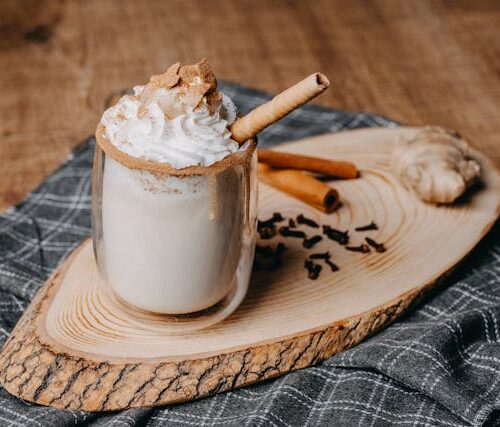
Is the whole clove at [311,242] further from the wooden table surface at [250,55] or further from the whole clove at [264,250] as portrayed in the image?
the wooden table surface at [250,55]

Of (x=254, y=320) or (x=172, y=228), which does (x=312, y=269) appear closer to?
(x=254, y=320)

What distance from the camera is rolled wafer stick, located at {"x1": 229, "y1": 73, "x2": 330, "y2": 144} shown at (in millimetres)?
1178

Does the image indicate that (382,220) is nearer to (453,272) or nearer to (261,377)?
(453,272)

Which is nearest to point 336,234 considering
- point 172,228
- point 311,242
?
point 311,242

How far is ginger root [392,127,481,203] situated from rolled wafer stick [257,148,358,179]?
9 centimetres

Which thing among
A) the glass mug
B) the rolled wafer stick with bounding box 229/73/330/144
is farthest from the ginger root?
the rolled wafer stick with bounding box 229/73/330/144

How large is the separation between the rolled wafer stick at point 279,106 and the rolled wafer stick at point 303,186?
42 centimetres

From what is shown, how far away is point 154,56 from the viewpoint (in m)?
2.54

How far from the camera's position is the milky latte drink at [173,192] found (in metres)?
1.22

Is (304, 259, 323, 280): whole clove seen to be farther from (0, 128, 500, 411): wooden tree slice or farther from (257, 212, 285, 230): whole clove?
(257, 212, 285, 230): whole clove

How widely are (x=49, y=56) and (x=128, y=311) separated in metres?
1.32

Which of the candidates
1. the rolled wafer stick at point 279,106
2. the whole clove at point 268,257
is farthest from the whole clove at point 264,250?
the rolled wafer stick at point 279,106

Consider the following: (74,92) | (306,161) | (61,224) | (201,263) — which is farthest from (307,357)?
(74,92)

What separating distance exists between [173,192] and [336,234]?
1.48 feet
